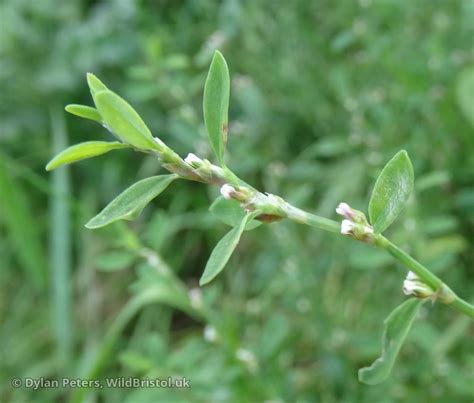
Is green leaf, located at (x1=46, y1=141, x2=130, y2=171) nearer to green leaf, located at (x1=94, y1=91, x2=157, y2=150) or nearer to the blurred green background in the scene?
green leaf, located at (x1=94, y1=91, x2=157, y2=150)

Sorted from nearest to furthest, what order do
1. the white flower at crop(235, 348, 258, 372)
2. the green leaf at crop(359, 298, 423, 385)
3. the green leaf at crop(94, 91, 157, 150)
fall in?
the green leaf at crop(94, 91, 157, 150) < the green leaf at crop(359, 298, 423, 385) < the white flower at crop(235, 348, 258, 372)

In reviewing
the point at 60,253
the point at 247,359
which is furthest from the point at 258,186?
the point at 247,359

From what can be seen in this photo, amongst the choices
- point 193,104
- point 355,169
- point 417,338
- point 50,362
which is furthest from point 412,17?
point 50,362

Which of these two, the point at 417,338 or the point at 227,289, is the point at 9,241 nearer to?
the point at 227,289

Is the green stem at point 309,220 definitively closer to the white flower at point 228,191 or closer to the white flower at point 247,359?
the white flower at point 228,191

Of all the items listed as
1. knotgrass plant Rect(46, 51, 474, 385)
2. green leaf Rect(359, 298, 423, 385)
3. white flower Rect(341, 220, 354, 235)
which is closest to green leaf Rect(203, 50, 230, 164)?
knotgrass plant Rect(46, 51, 474, 385)

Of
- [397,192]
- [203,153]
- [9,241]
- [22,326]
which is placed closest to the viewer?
[397,192]

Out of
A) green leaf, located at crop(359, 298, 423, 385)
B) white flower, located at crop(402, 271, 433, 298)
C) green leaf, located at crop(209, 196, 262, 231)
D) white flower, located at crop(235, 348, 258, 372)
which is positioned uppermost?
green leaf, located at crop(209, 196, 262, 231)
